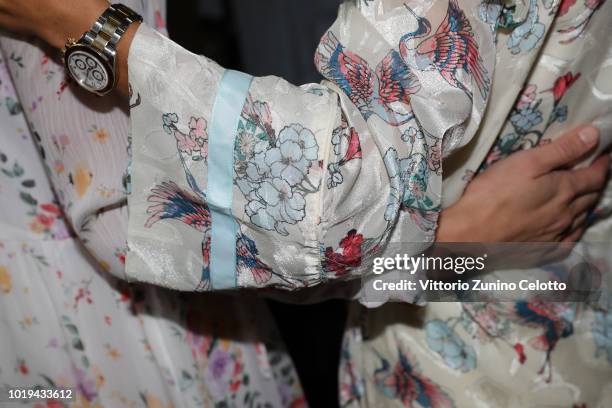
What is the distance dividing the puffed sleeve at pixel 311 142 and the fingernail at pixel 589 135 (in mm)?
194

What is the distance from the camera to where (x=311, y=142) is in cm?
50

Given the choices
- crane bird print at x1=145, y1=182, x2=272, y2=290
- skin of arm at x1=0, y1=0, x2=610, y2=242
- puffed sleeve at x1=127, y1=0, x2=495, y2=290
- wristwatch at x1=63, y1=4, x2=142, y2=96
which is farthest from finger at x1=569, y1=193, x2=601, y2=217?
wristwatch at x1=63, y1=4, x2=142, y2=96

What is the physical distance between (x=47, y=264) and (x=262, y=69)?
1.09 meters

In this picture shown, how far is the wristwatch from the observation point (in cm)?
54

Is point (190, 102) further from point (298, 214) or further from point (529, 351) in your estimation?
point (529, 351)

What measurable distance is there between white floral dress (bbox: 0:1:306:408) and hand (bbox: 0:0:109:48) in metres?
0.08

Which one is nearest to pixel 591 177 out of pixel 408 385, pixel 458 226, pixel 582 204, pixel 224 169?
pixel 582 204

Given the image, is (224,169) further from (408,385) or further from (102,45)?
(408,385)

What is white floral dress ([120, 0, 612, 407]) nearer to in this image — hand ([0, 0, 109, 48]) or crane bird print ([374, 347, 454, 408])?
hand ([0, 0, 109, 48])

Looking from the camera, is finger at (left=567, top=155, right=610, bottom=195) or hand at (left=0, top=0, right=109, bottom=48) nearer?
hand at (left=0, top=0, right=109, bottom=48)

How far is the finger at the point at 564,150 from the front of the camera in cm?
69

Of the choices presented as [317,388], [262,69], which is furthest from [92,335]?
[262,69]

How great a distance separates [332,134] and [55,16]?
0.89 feet

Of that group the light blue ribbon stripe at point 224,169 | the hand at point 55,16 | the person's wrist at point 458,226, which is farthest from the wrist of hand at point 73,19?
the person's wrist at point 458,226
